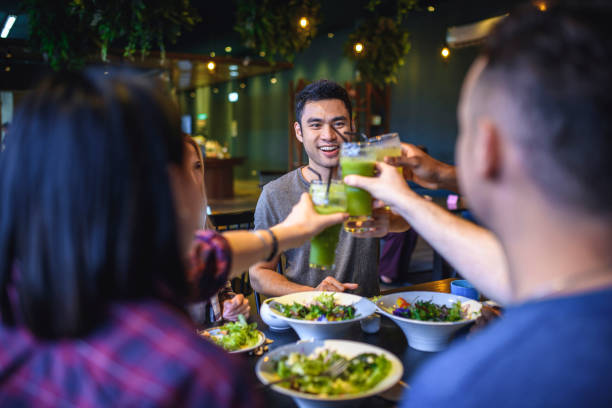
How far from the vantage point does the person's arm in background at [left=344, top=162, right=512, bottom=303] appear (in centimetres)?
129

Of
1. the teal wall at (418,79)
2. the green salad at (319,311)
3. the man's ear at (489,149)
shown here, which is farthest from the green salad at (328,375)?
the teal wall at (418,79)

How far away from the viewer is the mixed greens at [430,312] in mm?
1727

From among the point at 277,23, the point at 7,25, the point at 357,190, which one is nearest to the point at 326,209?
the point at 357,190

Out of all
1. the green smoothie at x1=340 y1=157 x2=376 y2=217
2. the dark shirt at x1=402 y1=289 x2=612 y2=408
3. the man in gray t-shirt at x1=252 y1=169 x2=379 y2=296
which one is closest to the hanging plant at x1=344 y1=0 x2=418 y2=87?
the man in gray t-shirt at x1=252 y1=169 x2=379 y2=296

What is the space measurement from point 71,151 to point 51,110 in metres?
0.08

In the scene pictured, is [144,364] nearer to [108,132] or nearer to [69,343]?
[69,343]

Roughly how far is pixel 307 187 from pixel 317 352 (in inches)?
50.5

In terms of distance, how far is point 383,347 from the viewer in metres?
1.69

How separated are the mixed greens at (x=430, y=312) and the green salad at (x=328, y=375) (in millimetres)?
441

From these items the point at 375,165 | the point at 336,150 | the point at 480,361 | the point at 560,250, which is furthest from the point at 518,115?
the point at 336,150

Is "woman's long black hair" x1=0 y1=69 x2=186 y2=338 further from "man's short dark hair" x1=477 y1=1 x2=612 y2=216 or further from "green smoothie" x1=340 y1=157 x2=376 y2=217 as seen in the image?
"green smoothie" x1=340 y1=157 x2=376 y2=217

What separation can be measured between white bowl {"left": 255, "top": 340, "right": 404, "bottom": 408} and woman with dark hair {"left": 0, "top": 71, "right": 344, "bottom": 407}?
476 millimetres

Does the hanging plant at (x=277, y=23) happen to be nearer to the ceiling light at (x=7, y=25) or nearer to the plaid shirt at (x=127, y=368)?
the plaid shirt at (x=127, y=368)

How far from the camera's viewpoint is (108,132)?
0.74m
